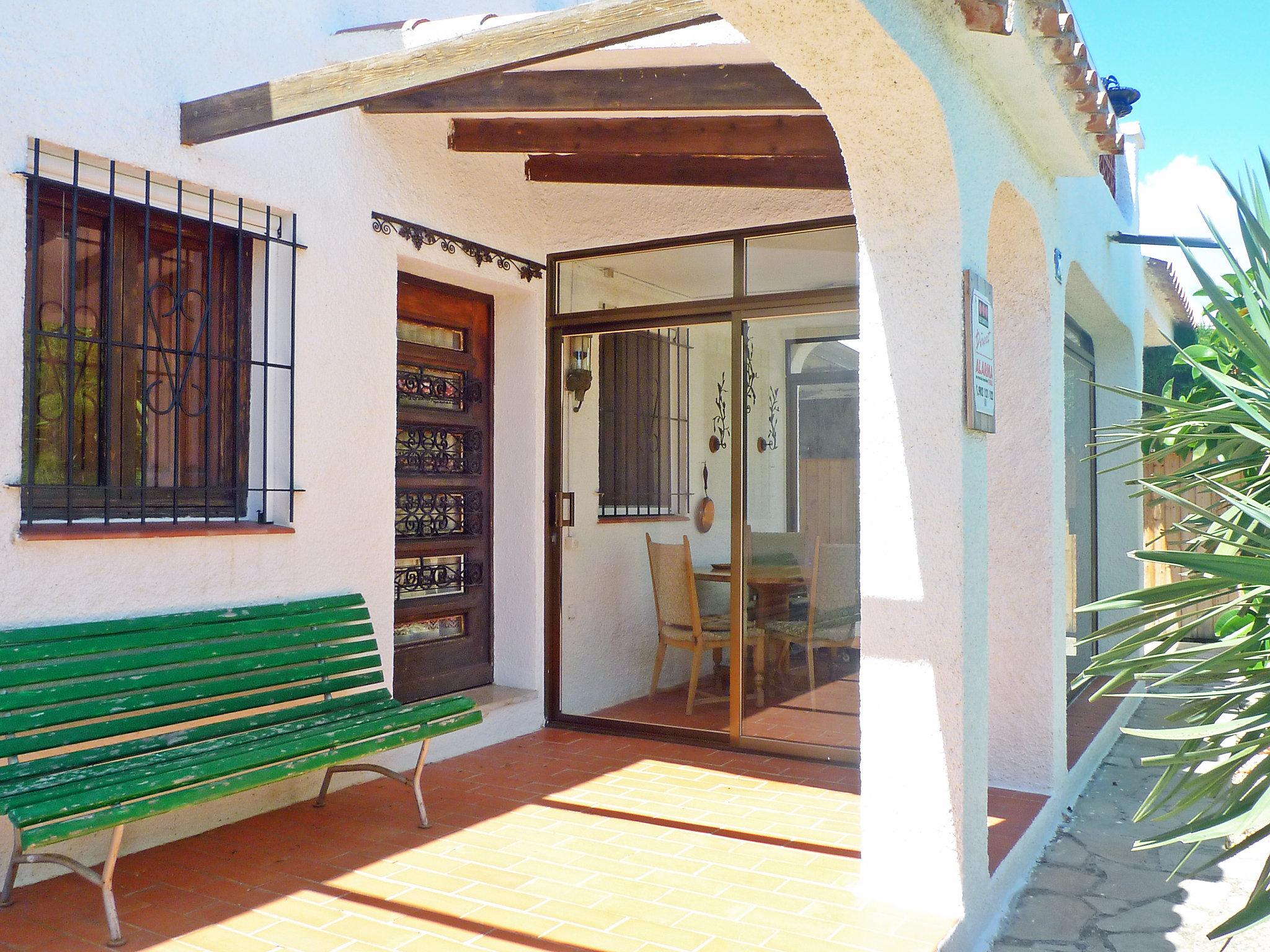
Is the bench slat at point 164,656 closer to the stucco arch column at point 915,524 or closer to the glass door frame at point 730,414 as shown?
the glass door frame at point 730,414

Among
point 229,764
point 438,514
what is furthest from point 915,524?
point 438,514

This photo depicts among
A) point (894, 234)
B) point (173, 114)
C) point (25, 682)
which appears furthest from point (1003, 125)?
point (25, 682)

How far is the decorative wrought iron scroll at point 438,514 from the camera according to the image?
480cm

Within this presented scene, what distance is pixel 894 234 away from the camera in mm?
2848

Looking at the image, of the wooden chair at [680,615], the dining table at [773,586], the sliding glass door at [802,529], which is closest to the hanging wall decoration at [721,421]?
the sliding glass door at [802,529]

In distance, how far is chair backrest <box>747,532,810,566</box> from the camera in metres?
4.80

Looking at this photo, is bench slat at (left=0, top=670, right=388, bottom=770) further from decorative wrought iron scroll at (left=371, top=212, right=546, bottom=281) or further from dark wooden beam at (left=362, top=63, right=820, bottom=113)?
dark wooden beam at (left=362, top=63, right=820, bottom=113)

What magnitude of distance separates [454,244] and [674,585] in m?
2.09

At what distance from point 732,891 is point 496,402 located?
2.93 meters

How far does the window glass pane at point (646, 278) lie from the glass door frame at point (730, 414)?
4cm

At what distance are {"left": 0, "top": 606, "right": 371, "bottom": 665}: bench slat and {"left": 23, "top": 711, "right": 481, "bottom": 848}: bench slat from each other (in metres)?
0.59

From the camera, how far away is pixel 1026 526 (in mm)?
4109

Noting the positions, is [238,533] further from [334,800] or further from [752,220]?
[752,220]

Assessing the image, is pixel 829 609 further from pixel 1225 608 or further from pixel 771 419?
pixel 1225 608
